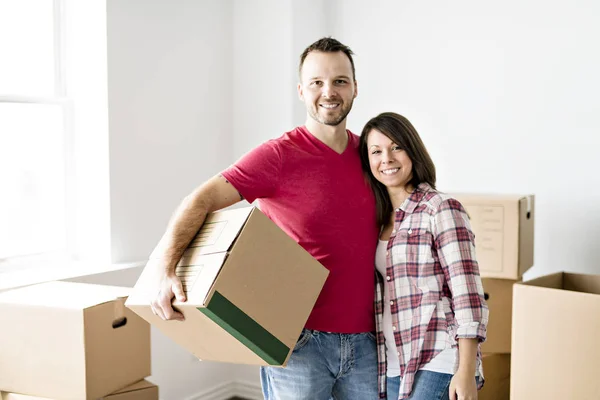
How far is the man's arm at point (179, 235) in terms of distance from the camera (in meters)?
1.50

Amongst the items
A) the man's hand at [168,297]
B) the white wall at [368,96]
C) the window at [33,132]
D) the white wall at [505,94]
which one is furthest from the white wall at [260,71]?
the man's hand at [168,297]

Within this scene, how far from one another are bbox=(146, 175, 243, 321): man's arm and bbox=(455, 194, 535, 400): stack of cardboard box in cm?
119

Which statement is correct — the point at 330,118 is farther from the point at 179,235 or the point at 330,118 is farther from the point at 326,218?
the point at 179,235

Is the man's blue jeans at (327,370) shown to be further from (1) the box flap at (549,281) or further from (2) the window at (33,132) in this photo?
(2) the window at (33,132)

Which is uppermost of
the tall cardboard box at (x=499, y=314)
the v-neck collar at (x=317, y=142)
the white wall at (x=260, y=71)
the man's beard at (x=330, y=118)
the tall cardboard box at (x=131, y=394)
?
the white wall at (x=260, y=71)

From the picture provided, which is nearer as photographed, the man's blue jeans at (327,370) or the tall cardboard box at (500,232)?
the man's blue jeans at (327,370)

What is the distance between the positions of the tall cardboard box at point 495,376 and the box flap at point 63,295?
4.56 ft

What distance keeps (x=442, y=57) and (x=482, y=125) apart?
39 centimetres

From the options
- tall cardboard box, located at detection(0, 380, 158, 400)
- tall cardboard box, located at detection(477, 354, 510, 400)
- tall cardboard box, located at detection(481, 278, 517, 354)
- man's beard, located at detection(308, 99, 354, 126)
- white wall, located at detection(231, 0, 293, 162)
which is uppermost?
white wall, located at detection(231, 0, 293, 162)

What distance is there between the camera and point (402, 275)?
5.80 ft

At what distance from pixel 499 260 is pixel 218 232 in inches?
53.9

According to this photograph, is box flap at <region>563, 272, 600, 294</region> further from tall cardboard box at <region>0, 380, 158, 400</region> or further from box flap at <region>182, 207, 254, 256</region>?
tall cardboard box at <region>0, 380, 158, 400</region>

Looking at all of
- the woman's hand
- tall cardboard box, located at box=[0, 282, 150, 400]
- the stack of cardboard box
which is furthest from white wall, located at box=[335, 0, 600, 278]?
tall cardboard box, located at box=[0, 282, 150, 400]

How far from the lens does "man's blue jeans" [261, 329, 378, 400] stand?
1.78 metres
